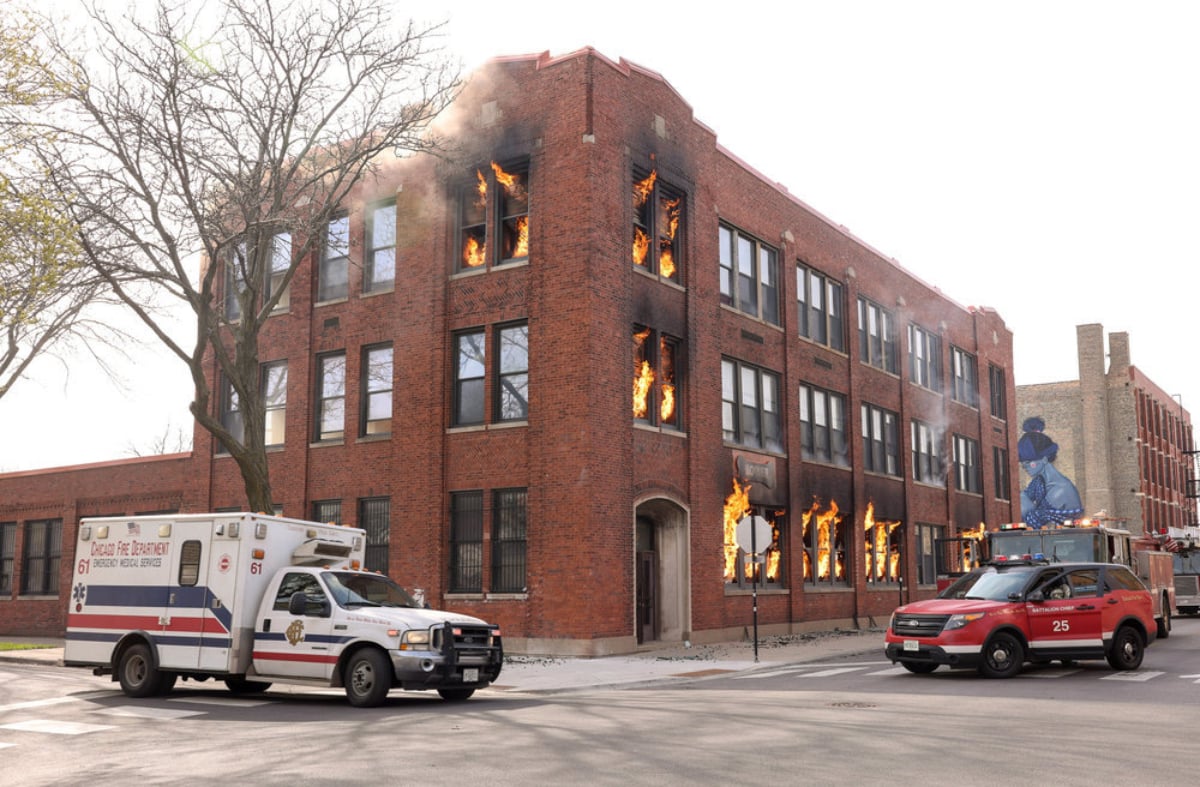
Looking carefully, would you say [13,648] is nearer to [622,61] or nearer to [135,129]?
[135,129]

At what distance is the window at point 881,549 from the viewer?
34125 mm

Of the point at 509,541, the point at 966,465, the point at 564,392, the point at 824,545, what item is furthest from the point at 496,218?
the point at 966,465

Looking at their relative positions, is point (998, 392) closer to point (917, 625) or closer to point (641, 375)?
point (641, 375)

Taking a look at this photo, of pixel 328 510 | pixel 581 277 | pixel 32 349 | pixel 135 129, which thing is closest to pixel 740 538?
pixel 581 277

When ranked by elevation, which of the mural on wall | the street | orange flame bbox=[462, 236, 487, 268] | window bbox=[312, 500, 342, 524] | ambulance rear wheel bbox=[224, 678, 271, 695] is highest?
orange flame bbox=[462, 236, 487, 268]

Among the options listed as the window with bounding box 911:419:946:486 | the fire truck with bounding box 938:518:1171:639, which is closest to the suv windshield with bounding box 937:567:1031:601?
the fire truck with bounding box 938:518:1171:639

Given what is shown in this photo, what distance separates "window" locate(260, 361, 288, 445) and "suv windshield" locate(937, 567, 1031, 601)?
56.7ft

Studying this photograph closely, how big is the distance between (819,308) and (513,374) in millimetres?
12427

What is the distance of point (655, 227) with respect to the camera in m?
25.3

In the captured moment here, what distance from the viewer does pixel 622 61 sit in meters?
24.7

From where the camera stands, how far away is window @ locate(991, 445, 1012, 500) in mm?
45844

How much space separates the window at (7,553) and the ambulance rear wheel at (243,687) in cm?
2039

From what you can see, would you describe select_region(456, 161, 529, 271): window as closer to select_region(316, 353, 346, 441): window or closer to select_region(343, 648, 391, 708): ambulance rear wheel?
select_region(316, 353, 346, 441): window

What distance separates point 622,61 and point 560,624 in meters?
12.4
